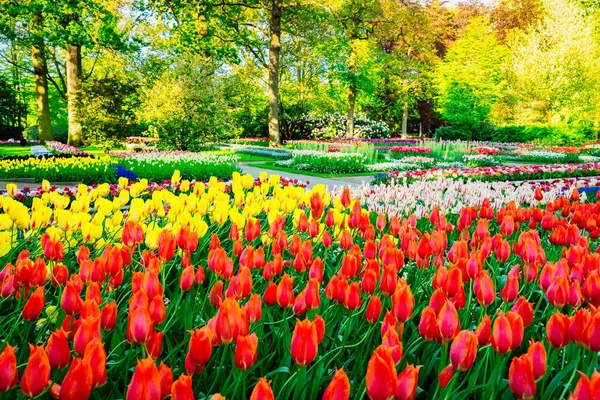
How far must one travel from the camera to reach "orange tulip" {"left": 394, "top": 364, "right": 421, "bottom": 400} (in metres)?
1.08

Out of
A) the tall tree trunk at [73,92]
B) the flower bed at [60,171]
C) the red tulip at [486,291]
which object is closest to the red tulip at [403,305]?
the red tulip at [486,291]

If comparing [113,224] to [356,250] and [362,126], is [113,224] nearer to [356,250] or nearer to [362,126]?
[356,250]

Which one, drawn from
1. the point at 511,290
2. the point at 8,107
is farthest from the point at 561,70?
the point at 8,107

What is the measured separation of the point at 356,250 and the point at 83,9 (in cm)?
1837

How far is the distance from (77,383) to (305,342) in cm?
50

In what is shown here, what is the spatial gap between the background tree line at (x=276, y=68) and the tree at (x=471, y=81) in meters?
0.13

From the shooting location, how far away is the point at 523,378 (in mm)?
1152

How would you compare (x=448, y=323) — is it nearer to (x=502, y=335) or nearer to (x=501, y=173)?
(x=502, y=335)

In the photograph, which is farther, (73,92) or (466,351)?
(73,92)

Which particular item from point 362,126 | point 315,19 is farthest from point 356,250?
point 362,126

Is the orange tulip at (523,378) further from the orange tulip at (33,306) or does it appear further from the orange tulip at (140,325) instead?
the orange tulip at (33,306)

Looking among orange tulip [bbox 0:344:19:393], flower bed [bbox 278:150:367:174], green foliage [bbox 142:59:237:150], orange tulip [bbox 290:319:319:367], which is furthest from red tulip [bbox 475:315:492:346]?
green foliage [bbox 142:59:237:150]

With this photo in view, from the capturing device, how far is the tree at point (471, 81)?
3216 cm

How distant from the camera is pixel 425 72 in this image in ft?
130
